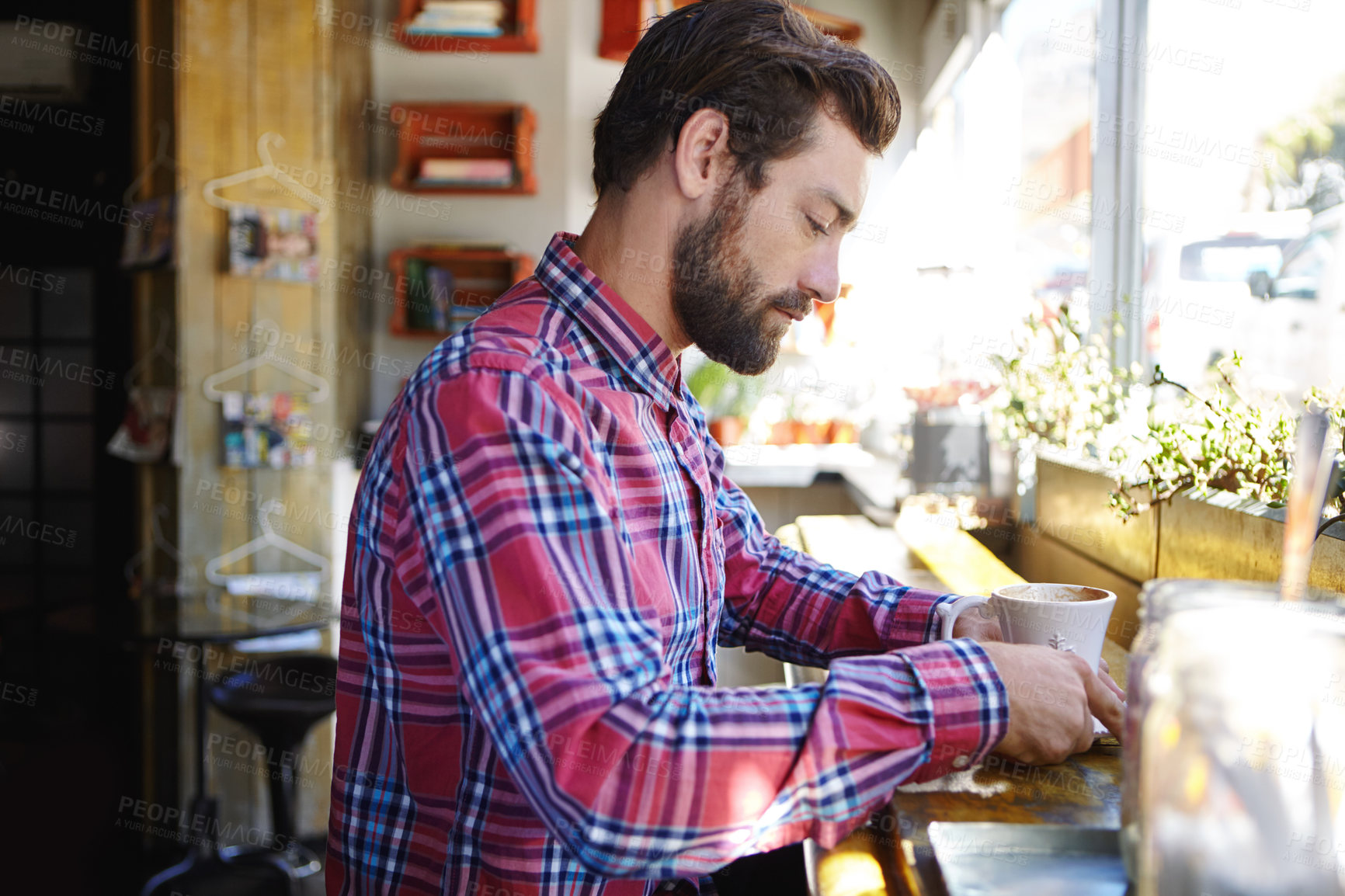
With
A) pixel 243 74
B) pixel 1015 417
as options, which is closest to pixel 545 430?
pixel 1015 417

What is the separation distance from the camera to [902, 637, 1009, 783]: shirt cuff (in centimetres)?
76

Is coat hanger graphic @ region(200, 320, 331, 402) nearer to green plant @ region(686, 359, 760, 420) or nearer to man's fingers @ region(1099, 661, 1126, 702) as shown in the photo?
green plant @ region(686, 359, 760, 420)

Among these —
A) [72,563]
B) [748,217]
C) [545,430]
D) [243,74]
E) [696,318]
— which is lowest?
[72,563]

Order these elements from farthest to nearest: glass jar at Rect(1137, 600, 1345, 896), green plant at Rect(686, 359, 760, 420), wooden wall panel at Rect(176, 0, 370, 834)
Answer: green plant at Rect(686, 359, 760, 420), wooden wall panel at Rect(176, 0, 370, 834), glass jar at Rect(1137, 600, 1345, 896)

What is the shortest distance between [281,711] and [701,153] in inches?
73.0

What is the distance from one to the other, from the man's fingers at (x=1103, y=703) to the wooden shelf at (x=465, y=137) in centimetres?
324

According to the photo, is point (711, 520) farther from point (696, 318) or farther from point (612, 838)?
point (612, 838)

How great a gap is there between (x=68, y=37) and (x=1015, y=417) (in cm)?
402

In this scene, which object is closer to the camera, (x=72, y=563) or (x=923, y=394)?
(x=923, y=394)

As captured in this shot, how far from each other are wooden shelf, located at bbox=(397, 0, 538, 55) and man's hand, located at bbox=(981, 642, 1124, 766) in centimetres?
333

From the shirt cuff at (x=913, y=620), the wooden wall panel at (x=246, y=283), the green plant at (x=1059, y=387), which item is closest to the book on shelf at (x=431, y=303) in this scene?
the wooden wall panel at (x=246, y=283)

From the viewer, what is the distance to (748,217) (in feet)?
3.45

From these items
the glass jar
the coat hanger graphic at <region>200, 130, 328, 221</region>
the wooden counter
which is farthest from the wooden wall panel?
the glass jar

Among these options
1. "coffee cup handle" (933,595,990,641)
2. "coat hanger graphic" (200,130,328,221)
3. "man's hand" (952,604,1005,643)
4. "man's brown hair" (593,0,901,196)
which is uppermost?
"coat hanger graphic" (200,130,328,221)
